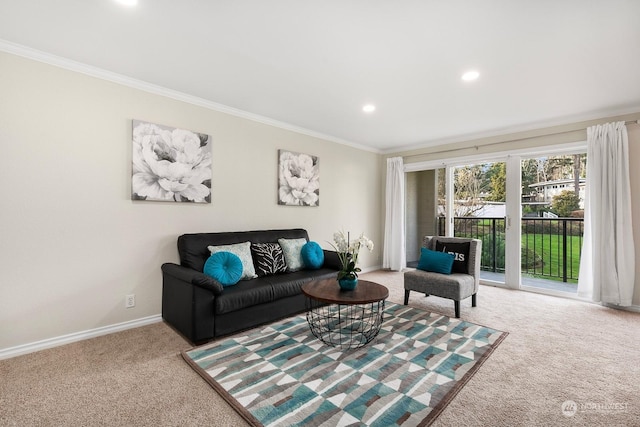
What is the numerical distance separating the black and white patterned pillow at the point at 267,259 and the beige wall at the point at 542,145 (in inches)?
137

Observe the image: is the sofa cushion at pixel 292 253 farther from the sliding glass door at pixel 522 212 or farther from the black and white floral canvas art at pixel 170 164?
the sliding glass door at pixel 522 212

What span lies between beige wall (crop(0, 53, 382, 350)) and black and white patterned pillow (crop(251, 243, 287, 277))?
576 mm

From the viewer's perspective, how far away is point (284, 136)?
4.38 meters

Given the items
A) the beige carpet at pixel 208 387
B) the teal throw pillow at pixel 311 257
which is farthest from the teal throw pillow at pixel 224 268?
the teal throw pillow at pixel 311 257

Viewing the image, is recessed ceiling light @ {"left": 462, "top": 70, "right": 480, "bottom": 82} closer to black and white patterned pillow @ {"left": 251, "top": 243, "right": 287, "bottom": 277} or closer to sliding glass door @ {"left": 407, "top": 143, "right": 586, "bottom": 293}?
sliding glass door @ {"left": 407, "top": 143, "right": 586, "bottom": 293}

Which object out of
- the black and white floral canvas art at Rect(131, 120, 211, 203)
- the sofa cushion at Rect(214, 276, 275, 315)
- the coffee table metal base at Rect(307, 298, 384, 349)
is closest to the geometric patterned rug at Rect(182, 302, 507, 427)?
the coffee table metal base at Rect(307, 298, 384, 349)

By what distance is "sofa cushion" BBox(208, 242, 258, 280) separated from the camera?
124 inches

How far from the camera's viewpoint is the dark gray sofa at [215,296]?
2.53 metres

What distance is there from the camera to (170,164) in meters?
3.17

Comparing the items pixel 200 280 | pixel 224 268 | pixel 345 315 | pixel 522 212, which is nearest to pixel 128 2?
pixel 200 280

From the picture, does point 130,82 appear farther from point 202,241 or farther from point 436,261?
point 436,261

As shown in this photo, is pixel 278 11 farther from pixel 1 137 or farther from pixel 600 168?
pixel 600 168

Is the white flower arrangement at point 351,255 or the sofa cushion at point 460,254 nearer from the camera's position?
the white flower arrangement at point 351,255

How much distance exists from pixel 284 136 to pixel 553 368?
3924 millimetres
